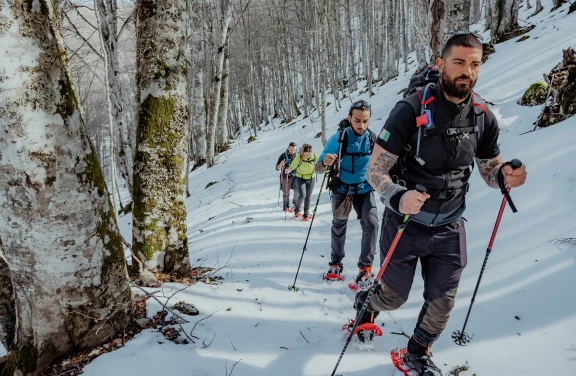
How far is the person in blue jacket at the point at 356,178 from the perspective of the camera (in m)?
4.54

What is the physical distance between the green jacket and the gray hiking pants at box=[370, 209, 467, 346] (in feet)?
20.4

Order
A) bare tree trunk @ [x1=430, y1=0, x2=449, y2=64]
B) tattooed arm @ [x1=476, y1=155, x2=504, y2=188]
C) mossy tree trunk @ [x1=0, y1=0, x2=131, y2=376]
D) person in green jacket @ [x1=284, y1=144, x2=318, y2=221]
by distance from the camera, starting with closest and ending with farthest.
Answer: mossy tree trunk @ [x1=0, y1=0, x2=131, y2=376], tattooed arm @ [x1=476, y1=155, x2=504, y2=188], bare tree trunk @ [x1=430, y1=0, x2=449, y2=64], person in green jacket @ [x1=284, y1=144, x2=318, y2=221]

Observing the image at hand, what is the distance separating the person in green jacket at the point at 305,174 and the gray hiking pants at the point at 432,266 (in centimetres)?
606

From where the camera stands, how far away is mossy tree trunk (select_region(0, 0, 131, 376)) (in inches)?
88.9

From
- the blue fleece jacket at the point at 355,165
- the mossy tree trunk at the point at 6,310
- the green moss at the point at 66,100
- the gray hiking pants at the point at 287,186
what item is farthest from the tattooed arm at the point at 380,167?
the gray hiking pants at the point at 287,186

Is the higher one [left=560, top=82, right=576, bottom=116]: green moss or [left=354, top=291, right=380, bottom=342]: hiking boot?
[left=560, top=82, right=576, bottom=116]: green moss

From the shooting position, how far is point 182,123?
4211 mm

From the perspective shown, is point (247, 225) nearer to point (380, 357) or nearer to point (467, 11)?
point (380, 357)

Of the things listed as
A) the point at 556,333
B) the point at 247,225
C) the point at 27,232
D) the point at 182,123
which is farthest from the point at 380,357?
the point at 247,225

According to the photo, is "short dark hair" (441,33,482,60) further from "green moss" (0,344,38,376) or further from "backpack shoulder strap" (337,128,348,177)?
"green moss" (0,344,38,376)

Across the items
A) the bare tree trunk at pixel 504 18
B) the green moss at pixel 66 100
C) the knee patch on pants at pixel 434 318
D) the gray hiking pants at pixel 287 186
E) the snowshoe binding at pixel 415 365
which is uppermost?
the bare tree trunk at pixel 504 18

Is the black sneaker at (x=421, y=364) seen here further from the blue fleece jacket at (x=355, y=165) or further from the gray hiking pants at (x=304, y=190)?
the gray hiking pants at (x=304, y=190)

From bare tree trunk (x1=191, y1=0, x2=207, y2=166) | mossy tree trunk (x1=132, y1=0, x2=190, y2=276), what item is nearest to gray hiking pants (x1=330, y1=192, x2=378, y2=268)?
mossy tree trunk (x1=132, y1=0, x2=190, y2=276)

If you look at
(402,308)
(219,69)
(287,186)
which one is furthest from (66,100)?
(219,69)
